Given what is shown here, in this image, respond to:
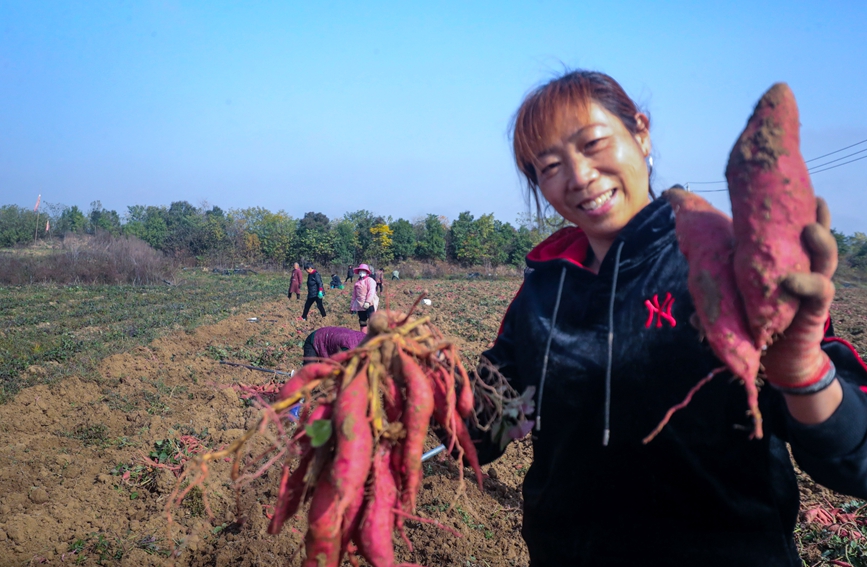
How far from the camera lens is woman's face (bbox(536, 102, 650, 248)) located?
1.37m

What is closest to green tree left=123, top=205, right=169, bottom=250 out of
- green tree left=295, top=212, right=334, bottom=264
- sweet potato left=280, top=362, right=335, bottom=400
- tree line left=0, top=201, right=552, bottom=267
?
tree line left=0, top=201, right=552, bottom=267

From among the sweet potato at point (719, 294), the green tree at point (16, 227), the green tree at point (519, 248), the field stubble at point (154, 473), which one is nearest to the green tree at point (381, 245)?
the green tree at point (519, 248)

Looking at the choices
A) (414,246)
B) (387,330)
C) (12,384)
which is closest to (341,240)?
(414,246)

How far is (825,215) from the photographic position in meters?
0.99

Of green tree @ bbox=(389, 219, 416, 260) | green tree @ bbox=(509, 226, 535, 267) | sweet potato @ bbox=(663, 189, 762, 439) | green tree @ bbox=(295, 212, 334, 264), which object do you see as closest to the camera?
sweet potato @ bbox=(663, 189, 762, 439)

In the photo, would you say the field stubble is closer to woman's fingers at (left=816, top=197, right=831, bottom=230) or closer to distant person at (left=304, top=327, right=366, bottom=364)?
distant person at (left=304, top=327, right=366, bottom=364)

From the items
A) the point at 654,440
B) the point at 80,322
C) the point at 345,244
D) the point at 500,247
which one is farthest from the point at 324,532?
the point at 500,247

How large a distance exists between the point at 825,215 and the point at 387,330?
0.99 meters

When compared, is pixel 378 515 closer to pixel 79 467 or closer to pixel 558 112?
pixel 558 112

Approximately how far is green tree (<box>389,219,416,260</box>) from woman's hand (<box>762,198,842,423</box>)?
39466mm

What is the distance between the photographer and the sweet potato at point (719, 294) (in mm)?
1038

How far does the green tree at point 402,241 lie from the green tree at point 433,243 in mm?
880

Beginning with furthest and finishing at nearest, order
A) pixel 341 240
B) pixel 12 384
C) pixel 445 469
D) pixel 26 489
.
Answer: pixel 341 240
pixel 12 384
pixel 445 469
pixel 26 489

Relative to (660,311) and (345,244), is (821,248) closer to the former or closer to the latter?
(660,311)
